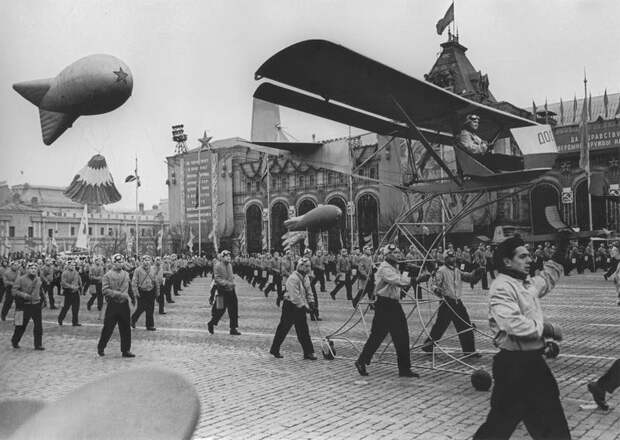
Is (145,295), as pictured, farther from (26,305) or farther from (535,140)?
(535,140)

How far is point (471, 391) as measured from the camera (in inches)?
292

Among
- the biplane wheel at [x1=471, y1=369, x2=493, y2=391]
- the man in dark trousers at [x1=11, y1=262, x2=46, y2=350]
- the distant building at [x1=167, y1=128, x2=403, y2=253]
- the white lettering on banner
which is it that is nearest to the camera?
the biplane wheel at [x1=471, y1=369, x2=493, y2=391]

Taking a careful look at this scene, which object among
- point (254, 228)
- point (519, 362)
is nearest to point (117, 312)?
point (519, 362)

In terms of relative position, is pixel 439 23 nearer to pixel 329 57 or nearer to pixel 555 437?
pixel 329 57

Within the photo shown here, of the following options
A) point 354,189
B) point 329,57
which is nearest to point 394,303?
point 329,57

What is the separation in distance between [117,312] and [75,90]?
5.13m

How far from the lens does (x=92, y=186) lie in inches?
528

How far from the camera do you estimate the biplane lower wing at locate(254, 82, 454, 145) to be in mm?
8552

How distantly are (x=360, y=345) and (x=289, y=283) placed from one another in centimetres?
177

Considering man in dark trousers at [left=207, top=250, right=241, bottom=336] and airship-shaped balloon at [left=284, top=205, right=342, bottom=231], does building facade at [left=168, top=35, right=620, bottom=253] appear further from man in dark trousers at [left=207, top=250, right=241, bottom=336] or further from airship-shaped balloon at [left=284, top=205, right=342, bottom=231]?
man in dark trousers at [left=207, top=250, right=241, bottom=336]

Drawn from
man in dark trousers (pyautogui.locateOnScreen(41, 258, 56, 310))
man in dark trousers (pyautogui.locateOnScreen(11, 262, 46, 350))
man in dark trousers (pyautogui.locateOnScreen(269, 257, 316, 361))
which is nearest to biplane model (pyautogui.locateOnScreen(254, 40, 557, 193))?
man in dark trousers (pyautogui.locateOnScreen(269, 257, 316, 361))

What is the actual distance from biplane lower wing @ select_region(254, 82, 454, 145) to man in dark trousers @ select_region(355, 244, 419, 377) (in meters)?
2.32

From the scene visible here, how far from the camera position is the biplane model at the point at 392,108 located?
7.37m

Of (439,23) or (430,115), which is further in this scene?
(439,23)
